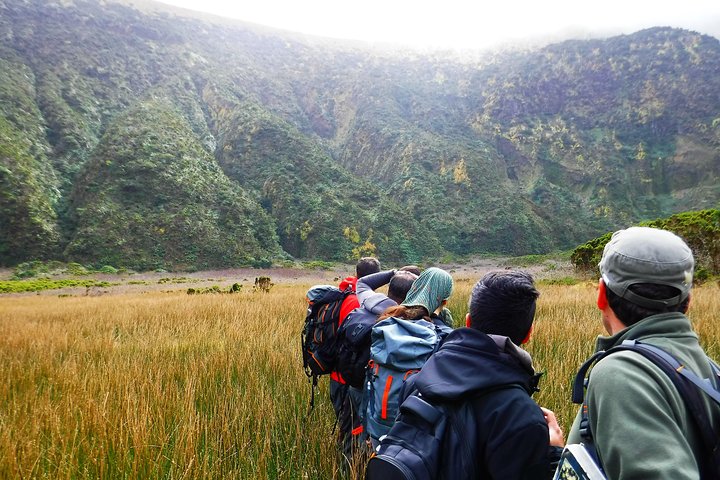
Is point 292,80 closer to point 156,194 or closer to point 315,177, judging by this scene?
point 315,177

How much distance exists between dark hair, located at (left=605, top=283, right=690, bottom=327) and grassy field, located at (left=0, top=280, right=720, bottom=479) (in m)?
1.79

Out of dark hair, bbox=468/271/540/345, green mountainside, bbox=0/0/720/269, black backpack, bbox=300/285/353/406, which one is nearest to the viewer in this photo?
dark hair, bbox=468/271/540/345

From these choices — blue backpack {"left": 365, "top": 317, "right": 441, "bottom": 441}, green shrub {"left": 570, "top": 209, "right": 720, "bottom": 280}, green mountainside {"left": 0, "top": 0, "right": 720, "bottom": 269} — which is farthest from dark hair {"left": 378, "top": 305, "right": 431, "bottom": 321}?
green mountainside {"left": 0, "top": 0, "right": 720, "bottom": 269}

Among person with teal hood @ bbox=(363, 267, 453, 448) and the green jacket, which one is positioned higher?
the green jacket

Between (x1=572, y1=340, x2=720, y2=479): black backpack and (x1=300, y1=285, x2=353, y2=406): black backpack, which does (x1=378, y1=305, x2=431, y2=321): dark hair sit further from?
(x1=572, y1=340, x2=720, y2=479): black backpack

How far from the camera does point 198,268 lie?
127 feet

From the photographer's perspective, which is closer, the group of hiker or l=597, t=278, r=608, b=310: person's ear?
the group of hiker

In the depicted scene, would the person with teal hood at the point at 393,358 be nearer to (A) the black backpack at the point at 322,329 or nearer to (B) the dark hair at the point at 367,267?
(A) the black backpack at the point at 322,329

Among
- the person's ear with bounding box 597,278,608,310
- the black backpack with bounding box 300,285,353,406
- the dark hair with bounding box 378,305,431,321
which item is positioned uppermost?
the person's ear with bounding box 597,278,608,310

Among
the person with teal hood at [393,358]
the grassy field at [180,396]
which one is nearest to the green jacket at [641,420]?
the person with teal hood at [393,358]

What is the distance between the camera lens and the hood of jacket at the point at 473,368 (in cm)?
139

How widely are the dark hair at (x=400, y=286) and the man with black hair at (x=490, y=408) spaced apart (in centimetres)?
147

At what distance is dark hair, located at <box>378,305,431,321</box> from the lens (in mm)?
2402

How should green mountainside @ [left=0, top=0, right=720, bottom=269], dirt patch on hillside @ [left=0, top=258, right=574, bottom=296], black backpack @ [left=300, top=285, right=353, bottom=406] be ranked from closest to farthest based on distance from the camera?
1. black backpack @ [left=300, top=285, right=353, bottom=406]
2. dirt patch on hillside @ [left=0, top=258, right=574, bottom=296]
3. green mountainside @ [left=0, top=0, right=720, bottom=269]
